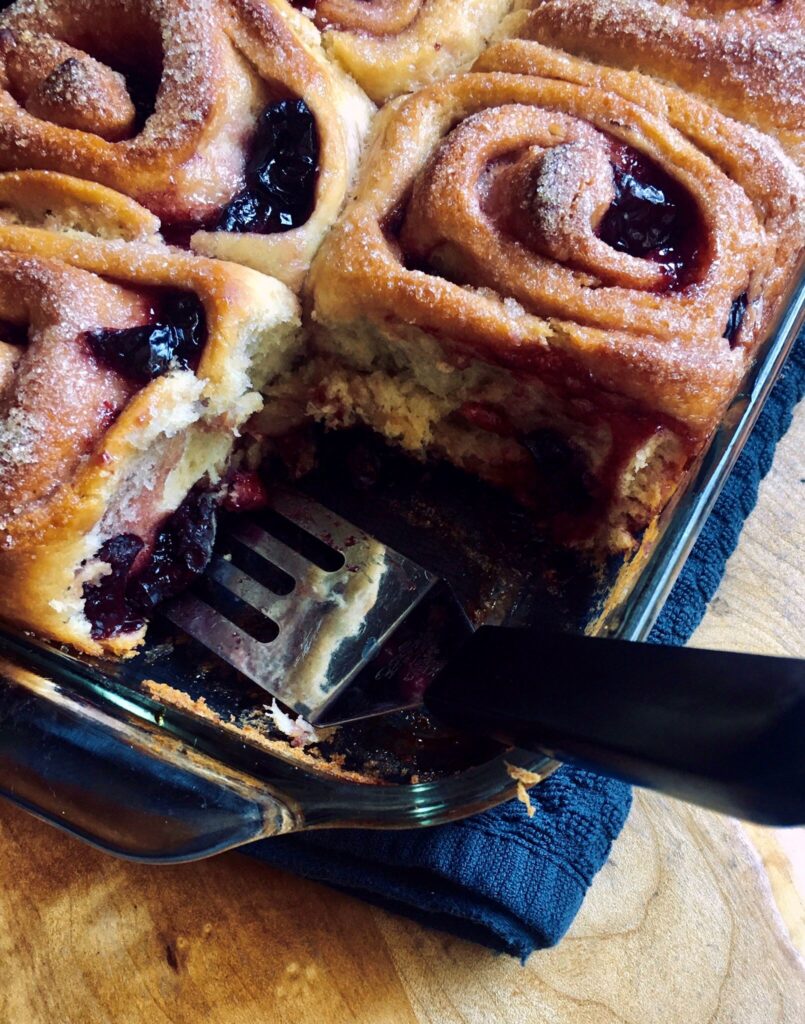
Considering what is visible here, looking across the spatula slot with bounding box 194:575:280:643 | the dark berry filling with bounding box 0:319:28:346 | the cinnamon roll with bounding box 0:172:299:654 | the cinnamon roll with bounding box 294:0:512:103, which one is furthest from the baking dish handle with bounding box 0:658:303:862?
the cinnamon roll with bounding box 294:0:512:103

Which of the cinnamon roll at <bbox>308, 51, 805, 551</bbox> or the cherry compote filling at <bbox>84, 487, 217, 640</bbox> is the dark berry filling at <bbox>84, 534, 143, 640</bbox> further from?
the cinnamon roll at <bbox>308, 51, 805, 551</bbox>

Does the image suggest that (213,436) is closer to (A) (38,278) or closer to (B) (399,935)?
(A) (38,278)

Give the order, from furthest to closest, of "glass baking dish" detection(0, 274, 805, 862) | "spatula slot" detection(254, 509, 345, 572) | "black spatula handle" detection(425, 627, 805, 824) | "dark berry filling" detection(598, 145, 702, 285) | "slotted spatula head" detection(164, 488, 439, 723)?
"spatula slot" detection(254, 509, 345, 572), "slotted spatula head" detection(164, 488, 439, 723), "dark berry filling" detection(598, 145, 702, 285), "glass baking dish" detection(0, 274, 805, 862), "black spatula handle" detection(425, 627, 805, 824)

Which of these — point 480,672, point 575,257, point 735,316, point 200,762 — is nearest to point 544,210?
point 575,257

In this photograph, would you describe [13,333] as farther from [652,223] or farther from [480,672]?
[652,223]

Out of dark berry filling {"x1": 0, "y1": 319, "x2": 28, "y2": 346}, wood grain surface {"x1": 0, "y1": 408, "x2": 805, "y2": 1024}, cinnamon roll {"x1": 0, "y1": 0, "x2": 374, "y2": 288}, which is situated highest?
cinnamon roll {"x1": 0, "y1": 0, "x2": 374, "y2": 288}

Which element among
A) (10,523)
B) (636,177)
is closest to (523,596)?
(636,177)
